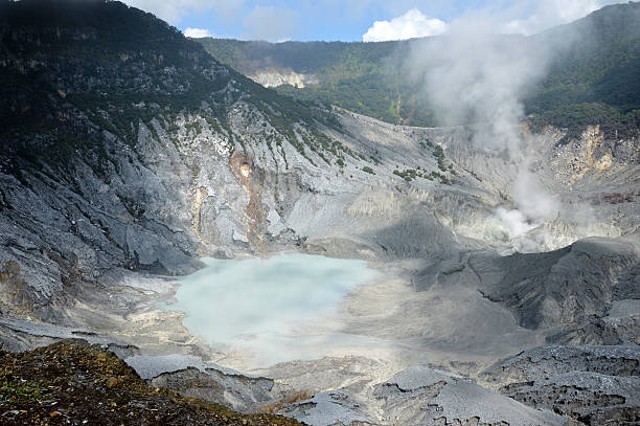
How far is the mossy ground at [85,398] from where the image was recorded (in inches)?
280

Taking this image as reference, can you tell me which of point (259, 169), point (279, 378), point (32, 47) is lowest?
point (279, 378)

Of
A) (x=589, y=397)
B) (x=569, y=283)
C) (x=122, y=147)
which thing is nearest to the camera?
(x=589, y=397)

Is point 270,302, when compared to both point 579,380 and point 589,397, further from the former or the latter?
point 589,397

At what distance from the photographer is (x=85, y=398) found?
7598 mm

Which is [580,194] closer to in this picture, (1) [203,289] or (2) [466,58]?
(1) [203,289]

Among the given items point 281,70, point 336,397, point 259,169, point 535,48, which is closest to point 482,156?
point 259,169

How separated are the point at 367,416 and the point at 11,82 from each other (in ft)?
152

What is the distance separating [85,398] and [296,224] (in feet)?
153

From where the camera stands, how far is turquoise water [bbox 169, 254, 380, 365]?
94.0 feet

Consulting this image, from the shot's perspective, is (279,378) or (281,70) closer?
(279,378)

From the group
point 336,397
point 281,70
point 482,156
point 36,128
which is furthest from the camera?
point 281,70

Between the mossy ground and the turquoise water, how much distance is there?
18.2 metres

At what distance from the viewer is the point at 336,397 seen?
20.1 m

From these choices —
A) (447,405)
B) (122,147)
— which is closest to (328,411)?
(447,405)
